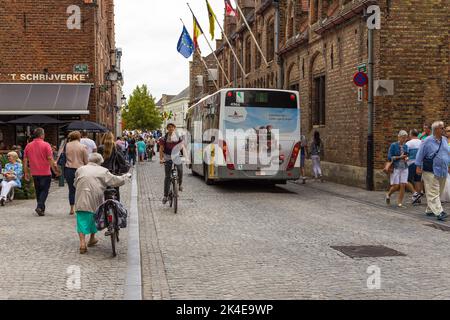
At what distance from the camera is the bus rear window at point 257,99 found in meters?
16.6

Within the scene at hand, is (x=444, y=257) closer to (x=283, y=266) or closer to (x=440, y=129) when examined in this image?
(x=283, y=266)

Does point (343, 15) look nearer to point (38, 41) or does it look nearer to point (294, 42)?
point (294, 42)

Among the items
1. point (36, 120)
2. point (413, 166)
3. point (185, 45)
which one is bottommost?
point (413, 166)

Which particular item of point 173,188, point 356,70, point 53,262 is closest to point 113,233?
point 53,262

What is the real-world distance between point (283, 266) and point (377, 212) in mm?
6181

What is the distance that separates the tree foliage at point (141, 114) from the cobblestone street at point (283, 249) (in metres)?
89.0

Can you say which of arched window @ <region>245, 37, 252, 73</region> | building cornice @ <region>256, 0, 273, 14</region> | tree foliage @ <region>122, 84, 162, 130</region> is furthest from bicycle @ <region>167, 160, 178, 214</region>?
tree foliage @ <region>122, 84, 162, 130</region>

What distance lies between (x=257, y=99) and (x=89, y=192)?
9.45 meters

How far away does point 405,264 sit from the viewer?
7.20 m

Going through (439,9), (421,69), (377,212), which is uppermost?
(439,9)

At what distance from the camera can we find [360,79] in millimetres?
17156

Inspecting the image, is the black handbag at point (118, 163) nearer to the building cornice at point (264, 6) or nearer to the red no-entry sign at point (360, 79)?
the red no-entry sign at point (360, 79)

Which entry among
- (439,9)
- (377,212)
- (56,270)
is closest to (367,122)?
(439,9)

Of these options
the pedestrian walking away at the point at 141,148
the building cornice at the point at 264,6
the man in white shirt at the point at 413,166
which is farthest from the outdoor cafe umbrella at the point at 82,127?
the pedestrian walking away at the point at 141,148
